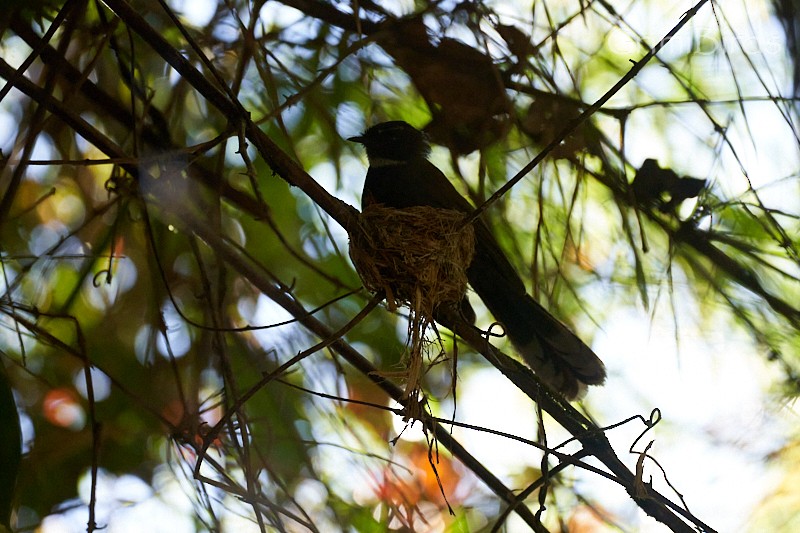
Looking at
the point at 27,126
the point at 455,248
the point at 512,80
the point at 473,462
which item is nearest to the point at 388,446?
the point at 473,462

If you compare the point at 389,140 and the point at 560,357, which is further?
the point at 389,140

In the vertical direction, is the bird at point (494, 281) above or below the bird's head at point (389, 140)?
below

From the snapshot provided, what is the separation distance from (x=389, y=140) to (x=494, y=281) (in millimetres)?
912

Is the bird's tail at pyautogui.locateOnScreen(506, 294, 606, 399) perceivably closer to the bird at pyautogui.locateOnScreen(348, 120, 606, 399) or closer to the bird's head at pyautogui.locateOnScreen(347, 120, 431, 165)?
the bird at pyautogui.locateOnScreen(348, 120, 606, 399)

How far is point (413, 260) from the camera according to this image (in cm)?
279

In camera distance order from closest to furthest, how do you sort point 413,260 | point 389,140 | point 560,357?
point 413,260, point 560,357, point 389,140

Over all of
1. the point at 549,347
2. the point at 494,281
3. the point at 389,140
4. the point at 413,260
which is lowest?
the point at 413,260

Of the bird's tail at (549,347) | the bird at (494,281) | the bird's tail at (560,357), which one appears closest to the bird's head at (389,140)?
the bird at (494,281)

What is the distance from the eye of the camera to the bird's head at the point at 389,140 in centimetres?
407

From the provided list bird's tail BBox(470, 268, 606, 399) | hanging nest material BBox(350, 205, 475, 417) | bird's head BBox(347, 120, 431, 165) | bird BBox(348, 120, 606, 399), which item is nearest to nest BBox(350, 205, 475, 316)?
hanging nest material BBox(350, 205, 475, 417)

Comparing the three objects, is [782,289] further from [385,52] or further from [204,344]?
[204,344]

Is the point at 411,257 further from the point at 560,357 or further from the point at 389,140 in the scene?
the point at 389,140

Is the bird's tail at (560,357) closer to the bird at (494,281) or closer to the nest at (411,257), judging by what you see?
the bird at (494,281)

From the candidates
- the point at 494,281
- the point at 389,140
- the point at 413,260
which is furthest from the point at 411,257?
the point at 389,140
